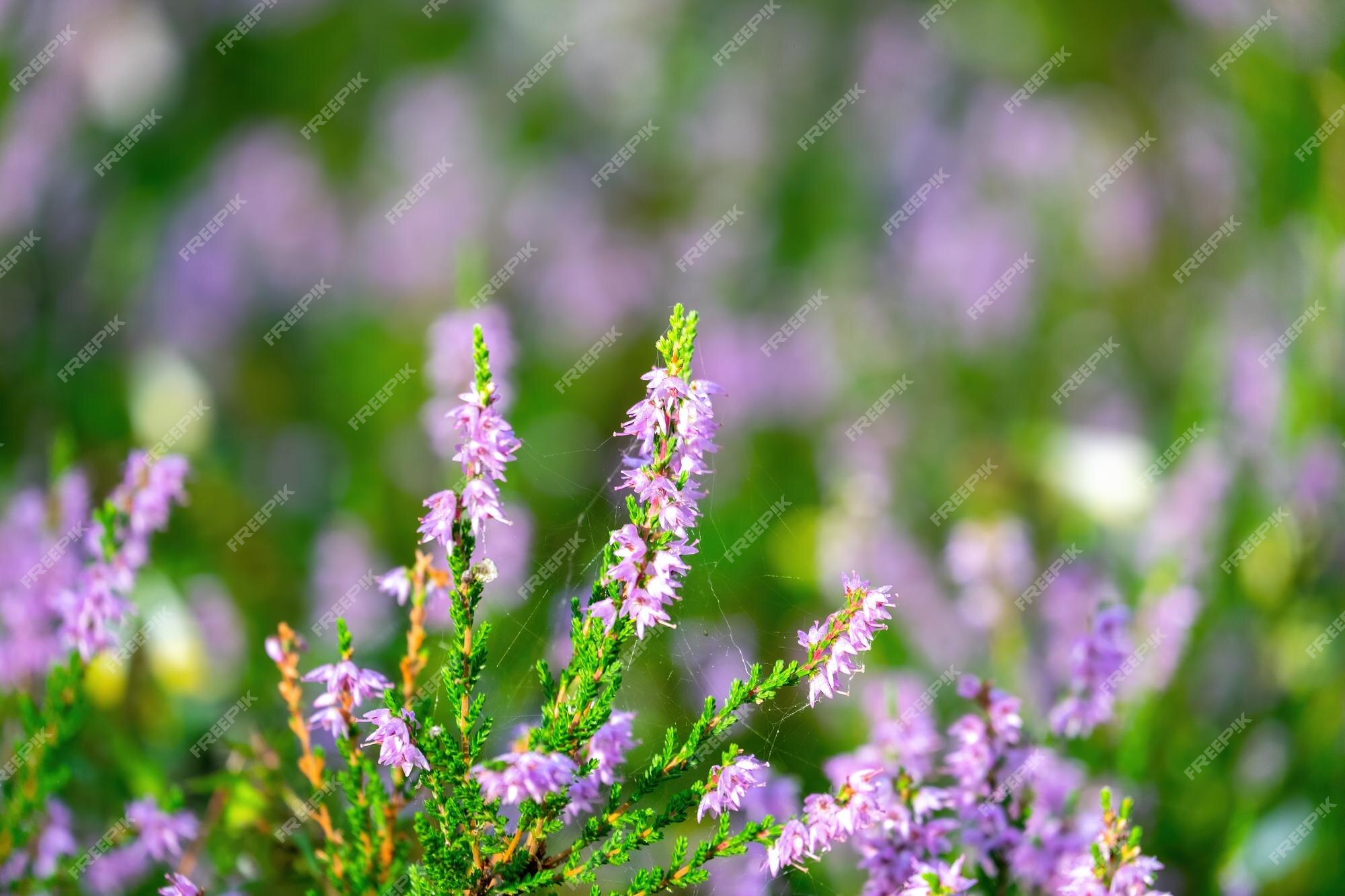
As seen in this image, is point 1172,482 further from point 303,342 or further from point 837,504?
point 303,342

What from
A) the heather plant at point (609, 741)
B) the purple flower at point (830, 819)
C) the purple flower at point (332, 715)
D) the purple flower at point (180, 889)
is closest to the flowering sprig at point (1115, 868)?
A: the heather plant at point (609, 741)

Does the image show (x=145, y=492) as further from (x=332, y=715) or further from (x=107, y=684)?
(x=107, y=684)

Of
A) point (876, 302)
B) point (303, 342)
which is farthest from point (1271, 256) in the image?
point (303, 342)

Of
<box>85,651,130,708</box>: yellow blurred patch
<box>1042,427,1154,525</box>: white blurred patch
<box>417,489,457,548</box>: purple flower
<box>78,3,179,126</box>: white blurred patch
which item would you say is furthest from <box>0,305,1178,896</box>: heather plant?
<box>78,3,179,126</box>: white blurred patch

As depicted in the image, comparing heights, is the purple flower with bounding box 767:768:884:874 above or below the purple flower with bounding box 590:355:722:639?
below

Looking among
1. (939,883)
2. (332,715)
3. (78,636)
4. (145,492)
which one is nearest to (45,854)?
(78,636)

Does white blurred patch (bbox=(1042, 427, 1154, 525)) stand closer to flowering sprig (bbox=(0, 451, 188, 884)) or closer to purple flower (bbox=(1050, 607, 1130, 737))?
purple flower (bbox=(1050, 607, 1130, 737))
